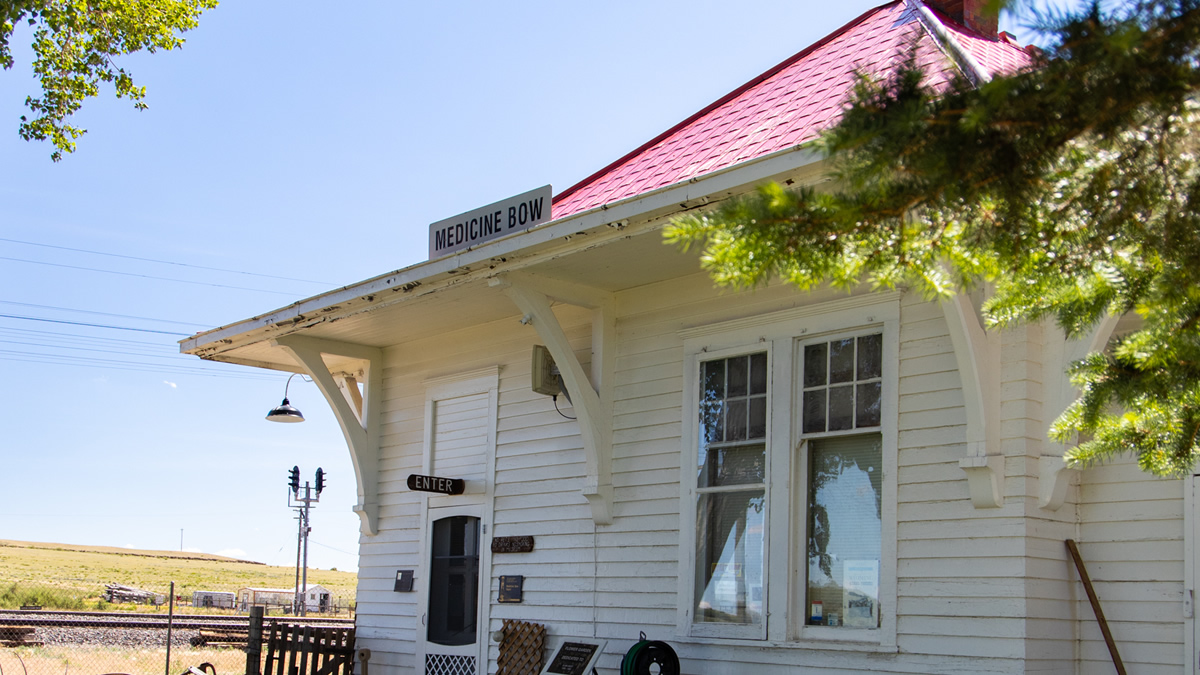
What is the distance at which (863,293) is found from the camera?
24.5 feet

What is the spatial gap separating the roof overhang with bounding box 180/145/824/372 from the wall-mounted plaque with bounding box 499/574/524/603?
228cm

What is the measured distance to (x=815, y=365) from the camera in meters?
7.71

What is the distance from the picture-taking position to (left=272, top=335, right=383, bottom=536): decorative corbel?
1086 centimetres

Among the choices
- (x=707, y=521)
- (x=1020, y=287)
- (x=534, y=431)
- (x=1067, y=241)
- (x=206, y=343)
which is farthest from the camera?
(x=206, y=343)

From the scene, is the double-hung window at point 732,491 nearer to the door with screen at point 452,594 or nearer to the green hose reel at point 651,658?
the green hose reel at point 651,658

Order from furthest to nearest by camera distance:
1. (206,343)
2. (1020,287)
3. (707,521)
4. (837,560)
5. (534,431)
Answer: (206,343), (534,431), (707,521), (837,560), (1020,287)

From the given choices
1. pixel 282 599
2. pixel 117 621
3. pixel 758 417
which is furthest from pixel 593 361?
pixel 282 599

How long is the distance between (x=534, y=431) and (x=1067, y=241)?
734 cm

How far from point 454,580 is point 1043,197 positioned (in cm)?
860

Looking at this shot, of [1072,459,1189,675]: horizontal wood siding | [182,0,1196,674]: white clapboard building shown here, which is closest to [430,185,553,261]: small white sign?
[182,0,1196,674]: white clapboard building

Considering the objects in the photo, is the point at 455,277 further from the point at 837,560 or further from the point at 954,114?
the point at 954,114

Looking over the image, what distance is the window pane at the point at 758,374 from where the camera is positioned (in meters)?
8.04

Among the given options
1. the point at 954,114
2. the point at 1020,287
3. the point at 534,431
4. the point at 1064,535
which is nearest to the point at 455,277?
the point at 534,431

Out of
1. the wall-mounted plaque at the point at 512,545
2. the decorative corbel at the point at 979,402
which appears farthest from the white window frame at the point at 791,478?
the wall-mounted plaque at the point at 512,545
